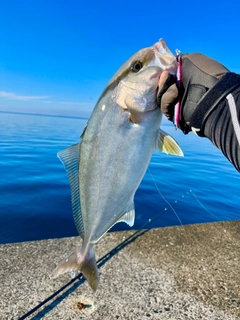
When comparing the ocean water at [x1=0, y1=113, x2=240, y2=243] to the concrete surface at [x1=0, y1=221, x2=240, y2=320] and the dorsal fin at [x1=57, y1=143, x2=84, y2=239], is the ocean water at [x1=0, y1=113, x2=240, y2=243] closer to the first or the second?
the concrete surface at [x1=0, y1=221, x2=240, y2=320]

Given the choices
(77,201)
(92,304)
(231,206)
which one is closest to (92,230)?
(77,201)

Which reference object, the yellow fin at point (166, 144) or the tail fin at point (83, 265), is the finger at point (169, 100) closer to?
the yellow fin at point (166, 144)

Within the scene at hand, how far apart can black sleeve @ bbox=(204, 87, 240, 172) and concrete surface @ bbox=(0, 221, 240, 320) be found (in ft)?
6.24

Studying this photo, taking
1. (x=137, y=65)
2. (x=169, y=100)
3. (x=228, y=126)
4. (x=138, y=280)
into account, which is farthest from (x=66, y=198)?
(x=228, y=126)

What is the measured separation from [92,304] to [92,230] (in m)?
0.92

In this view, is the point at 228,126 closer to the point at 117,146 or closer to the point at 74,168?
the point at 117,146

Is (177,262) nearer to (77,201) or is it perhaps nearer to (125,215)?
(125,215)

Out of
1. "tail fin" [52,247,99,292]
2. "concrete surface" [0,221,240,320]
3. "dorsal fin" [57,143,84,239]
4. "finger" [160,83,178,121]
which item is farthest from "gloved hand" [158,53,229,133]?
"concrete surface" [0,221,240,320]

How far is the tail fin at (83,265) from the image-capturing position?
2358 mm

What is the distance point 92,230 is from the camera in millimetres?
2338

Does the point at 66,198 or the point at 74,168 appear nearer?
the point at 74,168

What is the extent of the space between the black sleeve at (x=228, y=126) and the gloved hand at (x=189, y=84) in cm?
17

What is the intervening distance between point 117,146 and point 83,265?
1141 mm

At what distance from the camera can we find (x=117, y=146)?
6.79ft
